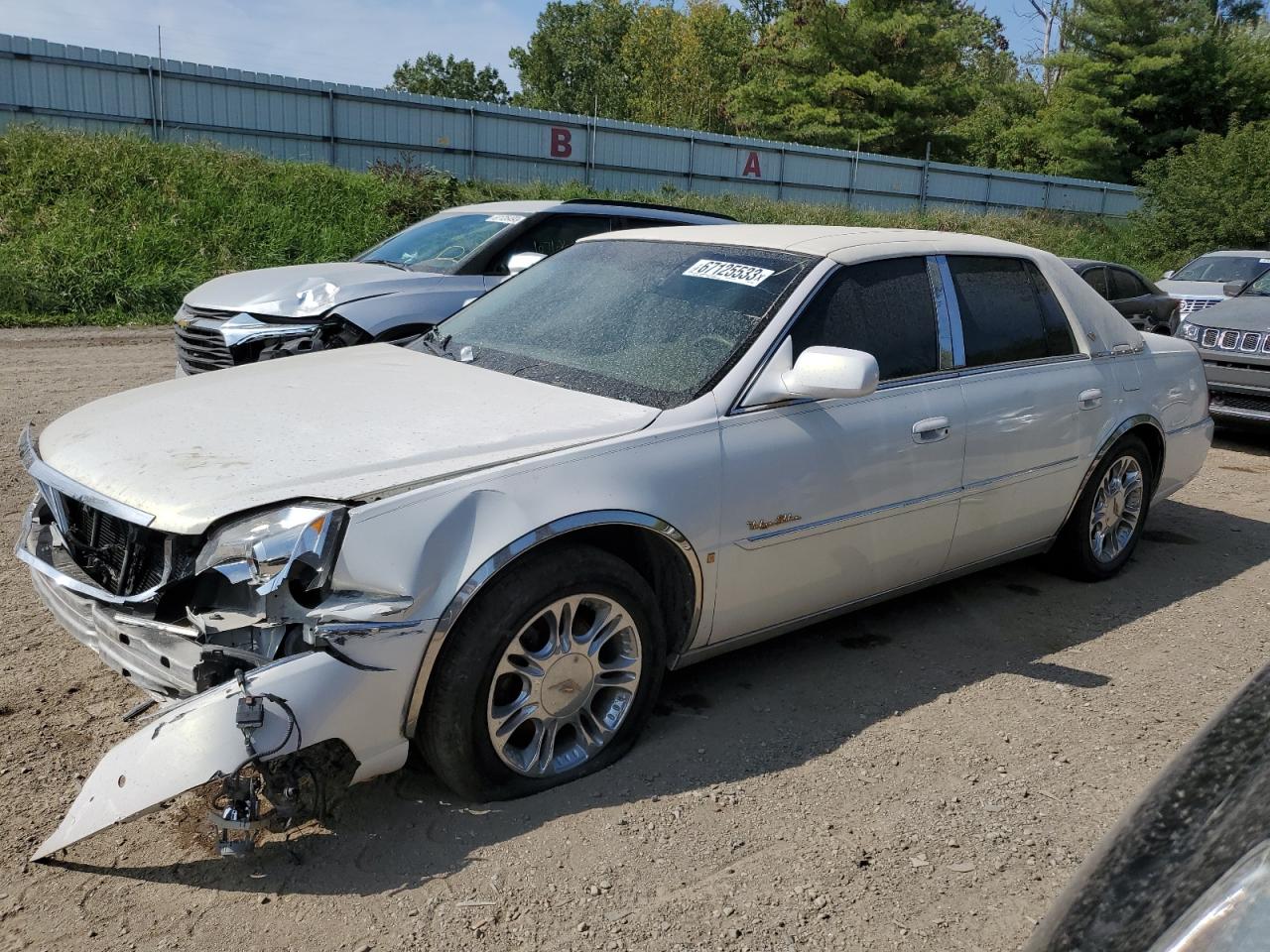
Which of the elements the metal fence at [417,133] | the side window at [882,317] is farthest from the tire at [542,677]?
the metal fence at [417,133]

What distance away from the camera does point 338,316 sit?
7457mm

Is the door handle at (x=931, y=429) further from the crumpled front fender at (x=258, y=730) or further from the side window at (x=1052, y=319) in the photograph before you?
the crumpled front fender at (x=258, y=730)

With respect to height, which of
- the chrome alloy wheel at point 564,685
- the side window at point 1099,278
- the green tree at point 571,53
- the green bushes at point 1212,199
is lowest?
the chrome alloy wheel at point 564,685

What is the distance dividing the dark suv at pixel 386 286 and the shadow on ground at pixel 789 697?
10.4 ft

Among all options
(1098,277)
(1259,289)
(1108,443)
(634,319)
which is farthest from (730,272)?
(1098,277)

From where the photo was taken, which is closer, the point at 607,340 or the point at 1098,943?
the point at 1098,943

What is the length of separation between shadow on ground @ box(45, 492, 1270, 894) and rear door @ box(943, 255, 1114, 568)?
1.36 feet

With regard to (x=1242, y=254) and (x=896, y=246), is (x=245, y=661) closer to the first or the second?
(x=896, y=246)

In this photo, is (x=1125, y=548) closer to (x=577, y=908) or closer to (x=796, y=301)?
(x=796, y=301)

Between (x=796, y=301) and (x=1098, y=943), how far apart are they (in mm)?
2804

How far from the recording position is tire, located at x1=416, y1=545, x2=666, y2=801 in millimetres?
3059

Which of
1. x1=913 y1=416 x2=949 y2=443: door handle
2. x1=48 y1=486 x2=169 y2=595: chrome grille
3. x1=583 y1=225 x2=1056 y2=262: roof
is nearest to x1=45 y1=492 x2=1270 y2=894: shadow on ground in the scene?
x1=48 y1=486 x2=169 y2=595: chrome grille

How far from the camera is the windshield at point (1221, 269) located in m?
14.5

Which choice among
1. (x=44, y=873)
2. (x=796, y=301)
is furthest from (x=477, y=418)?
(x=44, y=873)
